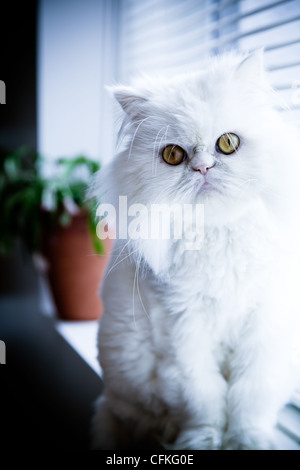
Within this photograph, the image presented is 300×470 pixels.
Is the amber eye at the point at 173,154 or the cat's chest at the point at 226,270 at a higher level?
the amber eye at the point at 173,154

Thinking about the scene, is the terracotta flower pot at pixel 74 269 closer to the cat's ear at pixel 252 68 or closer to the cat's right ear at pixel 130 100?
the cat's right ear at pixel 130 100

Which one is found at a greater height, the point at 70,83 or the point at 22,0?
the point at 22,0

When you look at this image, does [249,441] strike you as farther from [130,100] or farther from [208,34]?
[208,34]

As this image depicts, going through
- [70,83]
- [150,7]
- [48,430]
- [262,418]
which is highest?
[150,7]

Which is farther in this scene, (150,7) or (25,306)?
(25,306)

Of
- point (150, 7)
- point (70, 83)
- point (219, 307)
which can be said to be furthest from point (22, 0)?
point (219, 307)

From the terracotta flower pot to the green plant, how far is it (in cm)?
4

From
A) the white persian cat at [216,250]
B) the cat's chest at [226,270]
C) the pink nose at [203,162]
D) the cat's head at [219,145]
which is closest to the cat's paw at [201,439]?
the white persian cat at [216,250]

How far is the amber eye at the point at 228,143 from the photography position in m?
0.51

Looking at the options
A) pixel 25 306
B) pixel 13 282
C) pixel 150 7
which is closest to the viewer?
pixel 150 7

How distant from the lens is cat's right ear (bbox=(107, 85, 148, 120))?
55 centimetres

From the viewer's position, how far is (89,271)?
113 cm

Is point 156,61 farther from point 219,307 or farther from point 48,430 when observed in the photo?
point 48,430

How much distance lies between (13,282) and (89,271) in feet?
1.69
